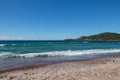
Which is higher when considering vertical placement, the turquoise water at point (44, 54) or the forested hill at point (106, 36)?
the forested hill at point (106, 36)

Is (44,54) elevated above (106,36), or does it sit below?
below

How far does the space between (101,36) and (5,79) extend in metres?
160

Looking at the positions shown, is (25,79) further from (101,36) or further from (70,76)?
(101,36)

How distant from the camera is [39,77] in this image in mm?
7930

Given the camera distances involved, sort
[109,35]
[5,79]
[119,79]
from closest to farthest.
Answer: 1. [119,79]
2. [5,79]
3. [109,35]

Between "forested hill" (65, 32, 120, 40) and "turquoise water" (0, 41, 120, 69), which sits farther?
"forested hill" (65, 32, 120, 40)

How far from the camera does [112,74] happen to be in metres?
8.16

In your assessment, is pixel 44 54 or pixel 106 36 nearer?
pixel 44 54

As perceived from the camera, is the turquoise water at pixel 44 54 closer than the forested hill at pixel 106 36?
Yes

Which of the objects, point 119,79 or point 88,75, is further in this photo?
point 88,75

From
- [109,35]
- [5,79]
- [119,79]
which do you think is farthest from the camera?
[109,35]

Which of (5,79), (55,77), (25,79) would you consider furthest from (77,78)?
(5,79)

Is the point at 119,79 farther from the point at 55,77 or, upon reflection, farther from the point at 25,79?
the point at 25,79

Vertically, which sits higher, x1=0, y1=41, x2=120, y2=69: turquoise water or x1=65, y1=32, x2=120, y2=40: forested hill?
x1=65, y1=32, x2=120, y2=40: forested hill
